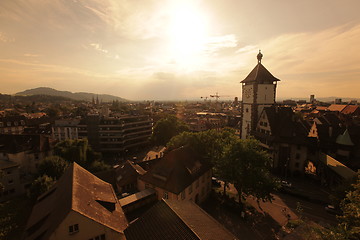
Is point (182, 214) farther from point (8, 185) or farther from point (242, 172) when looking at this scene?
point (8, 185)

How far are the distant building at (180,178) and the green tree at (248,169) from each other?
638 cm

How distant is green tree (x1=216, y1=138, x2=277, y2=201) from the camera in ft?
86.4

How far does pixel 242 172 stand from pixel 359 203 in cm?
1356

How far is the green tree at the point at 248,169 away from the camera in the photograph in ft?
86.4

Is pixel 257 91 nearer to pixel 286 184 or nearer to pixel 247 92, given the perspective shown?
pixel 247 92

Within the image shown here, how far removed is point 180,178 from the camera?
29.2 meters

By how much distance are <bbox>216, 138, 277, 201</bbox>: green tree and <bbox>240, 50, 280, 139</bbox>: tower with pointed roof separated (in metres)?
22.7

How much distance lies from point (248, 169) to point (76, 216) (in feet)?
77.8

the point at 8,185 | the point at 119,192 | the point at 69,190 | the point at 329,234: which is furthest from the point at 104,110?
the point at 329,234

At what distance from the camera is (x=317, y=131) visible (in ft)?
146

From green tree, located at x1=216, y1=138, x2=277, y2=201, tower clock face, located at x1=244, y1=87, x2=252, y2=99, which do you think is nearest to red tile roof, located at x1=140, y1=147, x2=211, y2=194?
green tree, located at x1=216, y1=138, x2=277, y2=201

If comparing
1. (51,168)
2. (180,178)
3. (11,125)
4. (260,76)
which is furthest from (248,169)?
(11,125)

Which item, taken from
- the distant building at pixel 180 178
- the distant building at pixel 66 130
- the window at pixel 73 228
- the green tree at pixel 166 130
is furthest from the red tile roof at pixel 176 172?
the distant building at pixel 66 130

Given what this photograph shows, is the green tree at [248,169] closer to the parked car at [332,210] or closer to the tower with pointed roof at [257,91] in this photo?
the parked car at [332,210]
